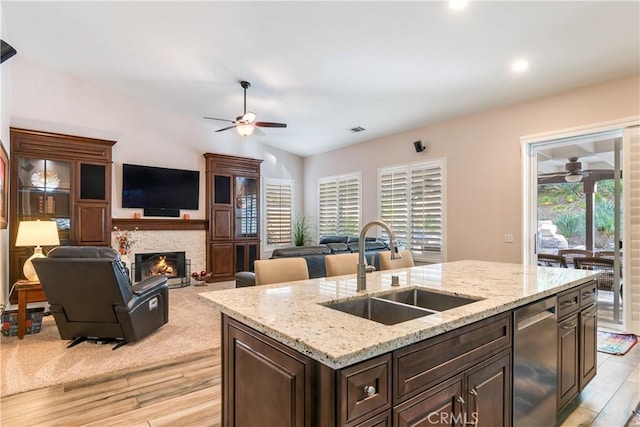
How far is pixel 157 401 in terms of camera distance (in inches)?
97.1

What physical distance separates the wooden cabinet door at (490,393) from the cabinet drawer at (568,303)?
2.33 ft

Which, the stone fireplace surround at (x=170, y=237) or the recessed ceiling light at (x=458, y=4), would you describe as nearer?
the recessed ceiling light at (x=458, y=4)

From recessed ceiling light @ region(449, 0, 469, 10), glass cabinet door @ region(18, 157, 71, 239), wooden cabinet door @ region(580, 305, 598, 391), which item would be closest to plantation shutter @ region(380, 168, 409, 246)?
recessed ceiling light @ region(449, 0, 469, 10)

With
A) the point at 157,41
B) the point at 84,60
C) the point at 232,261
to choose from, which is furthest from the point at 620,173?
the point at 84,60

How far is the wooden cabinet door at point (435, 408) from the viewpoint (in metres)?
1.20

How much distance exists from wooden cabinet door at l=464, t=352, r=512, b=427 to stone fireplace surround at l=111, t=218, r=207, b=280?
249 inches

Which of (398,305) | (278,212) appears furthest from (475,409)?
(278,212)

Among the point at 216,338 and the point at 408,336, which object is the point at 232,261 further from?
the point at 408,336

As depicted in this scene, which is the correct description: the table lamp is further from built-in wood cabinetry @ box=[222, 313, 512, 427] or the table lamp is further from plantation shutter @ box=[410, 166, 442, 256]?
plantation shutter @ box=[410, 166, 442, 256]

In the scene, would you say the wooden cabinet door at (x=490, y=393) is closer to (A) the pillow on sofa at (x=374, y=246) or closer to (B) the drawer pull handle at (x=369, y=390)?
(B) the drawer pull handle at (x=369, y=390)

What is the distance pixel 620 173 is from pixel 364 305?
13.5 ft

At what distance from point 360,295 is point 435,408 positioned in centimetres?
62

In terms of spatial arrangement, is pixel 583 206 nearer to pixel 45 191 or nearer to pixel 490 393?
pixel 490 393

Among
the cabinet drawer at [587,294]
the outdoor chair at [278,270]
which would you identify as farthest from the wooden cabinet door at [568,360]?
the outdoor chair at [278,270]
